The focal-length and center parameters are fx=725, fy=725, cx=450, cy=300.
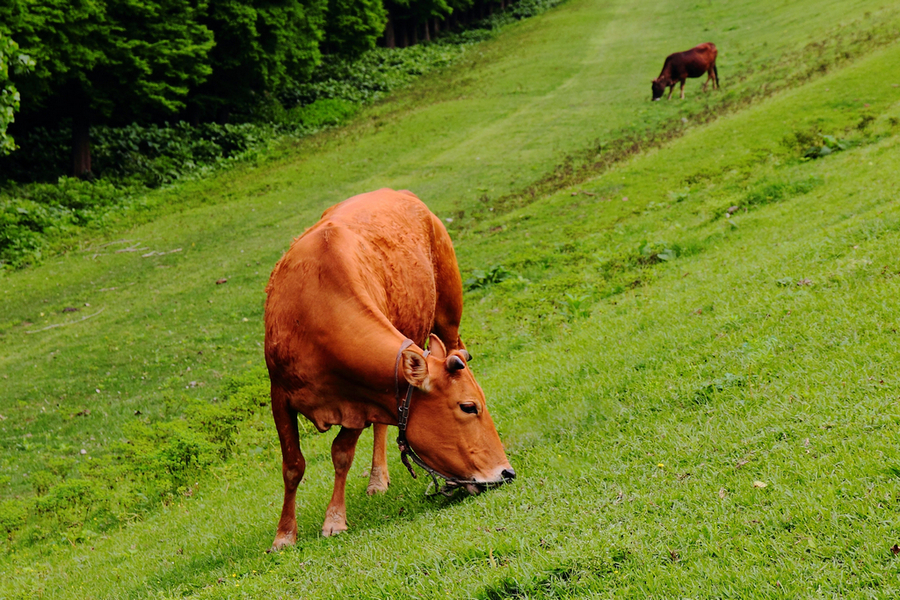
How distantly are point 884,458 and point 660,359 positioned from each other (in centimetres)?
327

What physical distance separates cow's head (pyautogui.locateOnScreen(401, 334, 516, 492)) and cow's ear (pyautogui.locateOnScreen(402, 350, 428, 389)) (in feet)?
0.21

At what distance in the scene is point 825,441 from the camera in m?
5.05

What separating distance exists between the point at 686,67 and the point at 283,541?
96.0 feet

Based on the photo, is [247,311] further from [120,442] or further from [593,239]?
[593,239]

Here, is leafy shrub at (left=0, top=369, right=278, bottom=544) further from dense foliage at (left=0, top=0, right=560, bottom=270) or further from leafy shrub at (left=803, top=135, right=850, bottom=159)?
dense foliage at (left=0, top=0, right=560, bottom=270)

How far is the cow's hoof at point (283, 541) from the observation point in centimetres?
625

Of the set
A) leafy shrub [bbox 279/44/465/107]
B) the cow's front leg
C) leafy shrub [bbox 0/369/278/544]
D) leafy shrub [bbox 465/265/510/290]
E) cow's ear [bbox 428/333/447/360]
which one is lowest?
leafy shrub [bbox 0/369/278/544]

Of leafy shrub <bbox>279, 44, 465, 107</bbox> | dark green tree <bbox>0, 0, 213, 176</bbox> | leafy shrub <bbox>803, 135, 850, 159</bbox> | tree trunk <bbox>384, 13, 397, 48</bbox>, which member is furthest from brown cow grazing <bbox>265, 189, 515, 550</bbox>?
tree trunk <bbox>384, 13, 397, 48</bbox>

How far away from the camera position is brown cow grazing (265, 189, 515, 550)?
580 centimetres

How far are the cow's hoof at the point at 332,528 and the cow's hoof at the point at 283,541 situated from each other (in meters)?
0.28

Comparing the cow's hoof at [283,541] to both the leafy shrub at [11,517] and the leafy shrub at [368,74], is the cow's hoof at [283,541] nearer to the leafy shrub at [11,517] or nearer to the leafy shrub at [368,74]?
the leafy shrub at [11,517]

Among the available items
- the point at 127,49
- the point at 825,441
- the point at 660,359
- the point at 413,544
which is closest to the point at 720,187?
the point at 660,359

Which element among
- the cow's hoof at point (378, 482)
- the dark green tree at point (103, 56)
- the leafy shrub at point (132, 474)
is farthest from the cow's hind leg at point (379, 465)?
the dark green tree at point (103, 56)

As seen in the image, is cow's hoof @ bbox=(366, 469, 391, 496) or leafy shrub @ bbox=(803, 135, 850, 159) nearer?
cow's hoof @ bbox=(366, 469, 391, 496)
